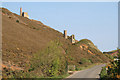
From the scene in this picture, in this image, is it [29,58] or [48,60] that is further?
[29,58]

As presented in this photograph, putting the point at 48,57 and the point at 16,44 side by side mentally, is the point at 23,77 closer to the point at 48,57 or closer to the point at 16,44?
the point at 48,57

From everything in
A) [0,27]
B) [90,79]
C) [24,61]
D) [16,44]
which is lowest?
[90,79]

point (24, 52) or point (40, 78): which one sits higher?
point (24, 52)

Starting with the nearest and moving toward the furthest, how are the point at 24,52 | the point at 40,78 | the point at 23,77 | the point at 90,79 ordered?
the point at 23,77, the point at 40,78, the point at 90,79, the point at 24,52

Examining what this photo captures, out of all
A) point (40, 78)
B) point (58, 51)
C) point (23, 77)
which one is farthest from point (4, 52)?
point (23, 77)

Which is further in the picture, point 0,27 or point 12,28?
point 12,28

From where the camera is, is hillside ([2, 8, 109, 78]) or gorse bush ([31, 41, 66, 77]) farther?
gorse bush ([31, 41, 66, 77])

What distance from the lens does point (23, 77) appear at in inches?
783

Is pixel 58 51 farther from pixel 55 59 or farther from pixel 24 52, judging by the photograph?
pixel 24 52

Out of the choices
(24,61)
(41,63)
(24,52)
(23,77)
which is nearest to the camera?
(23,77)

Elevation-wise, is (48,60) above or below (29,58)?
below

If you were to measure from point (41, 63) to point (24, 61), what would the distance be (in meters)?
14.3

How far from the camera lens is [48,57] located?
1121 inches

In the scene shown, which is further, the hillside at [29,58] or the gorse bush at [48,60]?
the gorse bush at [48,60]
